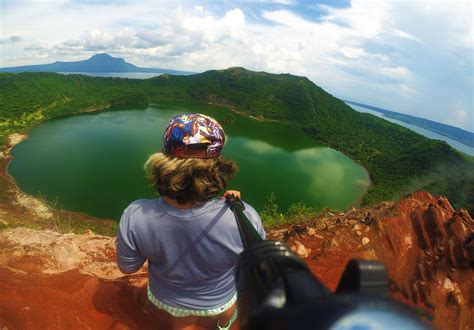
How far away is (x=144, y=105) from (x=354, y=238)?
89831 millimetres

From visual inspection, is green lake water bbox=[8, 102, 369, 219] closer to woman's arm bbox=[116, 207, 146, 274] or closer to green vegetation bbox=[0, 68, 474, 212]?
green vegetation bbox=[0, 68, 474, 212]

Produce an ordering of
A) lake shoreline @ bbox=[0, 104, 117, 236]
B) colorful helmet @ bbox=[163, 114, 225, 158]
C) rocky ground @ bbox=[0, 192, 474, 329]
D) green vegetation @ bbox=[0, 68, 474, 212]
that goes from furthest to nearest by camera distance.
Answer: green vegetation @ bbox=[0, 68, 474, 212] < lake shoreline @ bbox=[0, 104, 117, 236] < rocky ground @ bbox=[0, 192, 474, 329] < colorful helmet @ bbox=[163, 114, 225, 158]

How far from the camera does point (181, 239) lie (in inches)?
65.4

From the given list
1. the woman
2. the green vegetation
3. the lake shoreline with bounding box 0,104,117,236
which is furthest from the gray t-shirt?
the green vegetation

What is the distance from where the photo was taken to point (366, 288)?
0.65 metres

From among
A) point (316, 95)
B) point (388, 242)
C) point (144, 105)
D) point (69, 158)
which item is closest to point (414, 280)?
point (388, 242)

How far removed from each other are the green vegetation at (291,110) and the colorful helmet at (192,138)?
32039 mm

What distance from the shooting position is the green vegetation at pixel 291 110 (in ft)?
146

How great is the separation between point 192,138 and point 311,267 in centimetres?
430

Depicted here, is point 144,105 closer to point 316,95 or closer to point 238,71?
point 238,71

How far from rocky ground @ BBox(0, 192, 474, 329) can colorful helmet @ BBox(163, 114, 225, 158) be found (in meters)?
2.34

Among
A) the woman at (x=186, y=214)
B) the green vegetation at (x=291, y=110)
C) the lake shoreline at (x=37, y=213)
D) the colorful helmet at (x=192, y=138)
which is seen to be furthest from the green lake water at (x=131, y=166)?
the colorful helmet at (x=192, y=138)

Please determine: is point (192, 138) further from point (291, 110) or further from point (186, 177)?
point (291, 110)

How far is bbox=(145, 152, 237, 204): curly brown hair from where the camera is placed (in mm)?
1549
